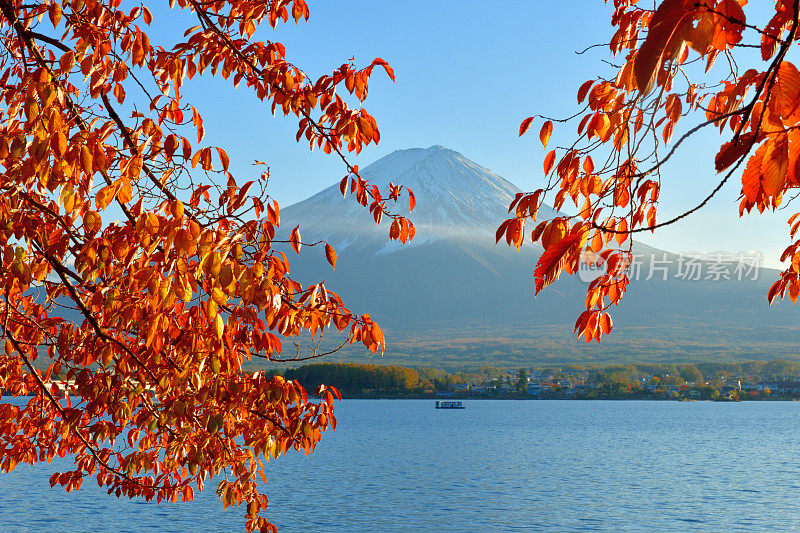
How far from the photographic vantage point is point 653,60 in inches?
42.5

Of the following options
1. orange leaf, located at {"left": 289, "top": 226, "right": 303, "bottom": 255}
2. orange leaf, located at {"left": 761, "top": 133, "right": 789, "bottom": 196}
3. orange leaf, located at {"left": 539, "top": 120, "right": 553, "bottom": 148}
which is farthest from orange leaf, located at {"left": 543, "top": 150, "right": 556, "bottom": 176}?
orange leaf, located at {"left": 761, "top": 133, "right": 789, "bottom": 196}

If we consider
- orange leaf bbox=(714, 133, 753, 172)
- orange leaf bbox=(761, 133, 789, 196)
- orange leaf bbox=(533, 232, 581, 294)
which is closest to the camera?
orange leaf bbox=(761, 133, 789, 196)

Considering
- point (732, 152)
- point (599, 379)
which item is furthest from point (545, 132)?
point (599, 379)

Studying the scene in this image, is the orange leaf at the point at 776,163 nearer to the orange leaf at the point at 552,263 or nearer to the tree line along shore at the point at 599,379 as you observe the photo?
the orange leaf at the point at 552,263

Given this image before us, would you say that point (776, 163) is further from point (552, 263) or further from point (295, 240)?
point (295, 240)

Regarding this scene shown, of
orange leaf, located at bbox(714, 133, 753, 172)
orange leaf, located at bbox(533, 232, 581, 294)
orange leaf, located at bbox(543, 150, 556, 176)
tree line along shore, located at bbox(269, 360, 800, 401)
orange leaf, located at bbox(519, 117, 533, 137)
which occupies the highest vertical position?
orange leaf, located at bbox(519, 117, 533, 137)

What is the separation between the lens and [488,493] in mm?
41812

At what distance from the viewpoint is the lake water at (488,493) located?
3281 centimetres

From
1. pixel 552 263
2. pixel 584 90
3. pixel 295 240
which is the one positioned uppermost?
pixel 584 90

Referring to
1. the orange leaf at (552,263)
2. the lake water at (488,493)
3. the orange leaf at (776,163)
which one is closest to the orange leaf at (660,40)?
the orange leaf at (776,163)

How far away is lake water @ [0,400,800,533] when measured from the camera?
32812mm

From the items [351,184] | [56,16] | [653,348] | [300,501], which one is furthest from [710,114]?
[653,348]

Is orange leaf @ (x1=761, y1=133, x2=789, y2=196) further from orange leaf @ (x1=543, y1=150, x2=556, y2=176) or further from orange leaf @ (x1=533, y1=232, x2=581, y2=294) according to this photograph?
orange leaf @ (x1=543, y1=150, x2=556, y2=176)

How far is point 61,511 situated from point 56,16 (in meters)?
38.3
